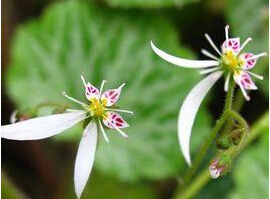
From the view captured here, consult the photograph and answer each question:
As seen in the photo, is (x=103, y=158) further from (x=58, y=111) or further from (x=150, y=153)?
(x=58, y=111)

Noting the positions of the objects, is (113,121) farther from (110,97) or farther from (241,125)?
(241,125)

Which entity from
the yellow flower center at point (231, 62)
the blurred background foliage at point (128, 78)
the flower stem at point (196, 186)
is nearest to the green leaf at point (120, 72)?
the blurred background foliage at point (128, 78)

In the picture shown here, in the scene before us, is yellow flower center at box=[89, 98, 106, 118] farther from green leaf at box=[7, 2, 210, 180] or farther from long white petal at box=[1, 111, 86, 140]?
green leaf at box=[7, 2, 210, 180]

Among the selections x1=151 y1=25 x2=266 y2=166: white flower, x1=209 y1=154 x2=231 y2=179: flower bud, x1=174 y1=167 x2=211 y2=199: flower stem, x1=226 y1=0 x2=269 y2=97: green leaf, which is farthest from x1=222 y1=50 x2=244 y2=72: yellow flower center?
x1=226 y1=0 x2=269 y2=97: green leaf

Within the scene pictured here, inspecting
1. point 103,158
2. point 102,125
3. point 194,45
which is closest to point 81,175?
point 102,125

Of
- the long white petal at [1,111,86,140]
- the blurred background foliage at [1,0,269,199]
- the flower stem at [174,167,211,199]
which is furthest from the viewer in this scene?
the blurred background foliage at [1,0,269,199]

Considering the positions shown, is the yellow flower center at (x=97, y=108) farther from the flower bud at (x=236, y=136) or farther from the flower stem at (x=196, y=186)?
the flower stem at (x=196, y=186)

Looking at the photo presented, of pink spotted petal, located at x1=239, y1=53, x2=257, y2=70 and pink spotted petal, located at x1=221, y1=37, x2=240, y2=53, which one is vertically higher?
pink spotted petal, located at x1=221, y1=37, x2=240, y2=53
